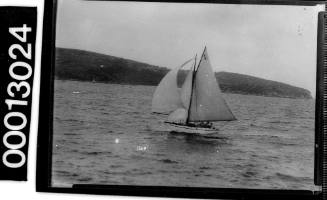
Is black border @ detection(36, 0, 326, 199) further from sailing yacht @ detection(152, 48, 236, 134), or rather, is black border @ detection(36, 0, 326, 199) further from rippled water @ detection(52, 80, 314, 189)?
sailing yacht @ detection(152, 48, 236, 134)

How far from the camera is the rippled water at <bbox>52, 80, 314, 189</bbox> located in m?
1.17

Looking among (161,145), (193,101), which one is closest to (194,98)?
(193,101)

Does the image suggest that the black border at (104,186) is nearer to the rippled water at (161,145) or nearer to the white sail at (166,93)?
the rippled water at (161,145)

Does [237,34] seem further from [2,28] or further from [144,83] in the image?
[2,28]

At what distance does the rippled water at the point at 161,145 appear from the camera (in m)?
1.17

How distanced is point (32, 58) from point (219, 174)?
0.67m

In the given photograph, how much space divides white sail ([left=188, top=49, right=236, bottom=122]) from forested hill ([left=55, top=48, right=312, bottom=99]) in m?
0.03

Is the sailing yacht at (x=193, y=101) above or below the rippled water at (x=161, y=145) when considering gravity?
above

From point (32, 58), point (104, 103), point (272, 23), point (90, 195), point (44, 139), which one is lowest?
point (90, 195)

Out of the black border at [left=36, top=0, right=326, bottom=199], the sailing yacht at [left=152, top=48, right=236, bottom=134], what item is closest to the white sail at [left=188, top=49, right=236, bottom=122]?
the sailing yacht at [left=152, top=48, right=236, bottom=134]

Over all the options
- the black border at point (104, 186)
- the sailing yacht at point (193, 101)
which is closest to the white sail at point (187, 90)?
the sailing yacht at point (193, 101)

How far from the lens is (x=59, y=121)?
A: 1.19 meters

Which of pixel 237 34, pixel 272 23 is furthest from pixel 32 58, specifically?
pixel 272 23

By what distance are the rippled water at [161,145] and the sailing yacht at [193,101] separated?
2 centimetres
